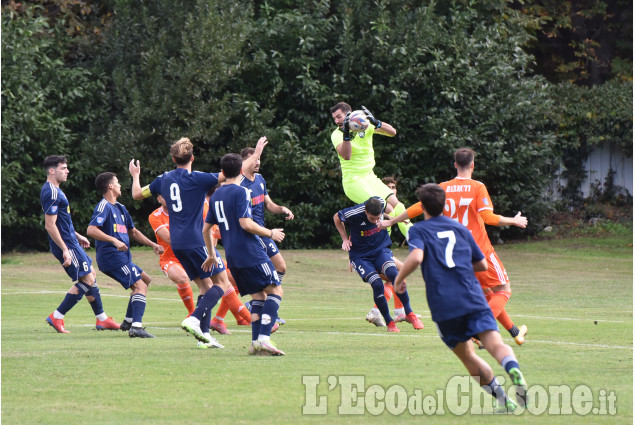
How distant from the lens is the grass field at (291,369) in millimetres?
6785

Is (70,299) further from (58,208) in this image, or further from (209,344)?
(209,344)

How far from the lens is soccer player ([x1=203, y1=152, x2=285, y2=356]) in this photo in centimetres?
948

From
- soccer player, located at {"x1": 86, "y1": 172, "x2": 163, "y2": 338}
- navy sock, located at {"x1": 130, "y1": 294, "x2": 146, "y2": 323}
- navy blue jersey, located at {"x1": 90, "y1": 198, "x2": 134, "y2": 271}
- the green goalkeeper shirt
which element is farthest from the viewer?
the green goalkeeper shirt

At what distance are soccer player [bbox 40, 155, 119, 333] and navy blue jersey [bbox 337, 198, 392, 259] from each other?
3266 mm

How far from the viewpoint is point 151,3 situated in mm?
28172

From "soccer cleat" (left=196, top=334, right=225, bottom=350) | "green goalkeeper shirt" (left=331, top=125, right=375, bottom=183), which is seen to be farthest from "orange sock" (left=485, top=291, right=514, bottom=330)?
"green goalkeeper shirt" (left=331, top=125, right=375, bottom=183)

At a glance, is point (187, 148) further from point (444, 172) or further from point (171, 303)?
point (444, 172)

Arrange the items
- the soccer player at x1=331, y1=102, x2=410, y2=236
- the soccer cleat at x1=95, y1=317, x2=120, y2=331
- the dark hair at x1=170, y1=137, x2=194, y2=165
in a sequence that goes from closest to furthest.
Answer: the dark hair at x1=170, y1=137, x2=194, y2=165, the soccer cleat at x1=95, y1=317, x2=120, y2=331, the soccer player at x1=331, y1=102, x2=410, y2=236

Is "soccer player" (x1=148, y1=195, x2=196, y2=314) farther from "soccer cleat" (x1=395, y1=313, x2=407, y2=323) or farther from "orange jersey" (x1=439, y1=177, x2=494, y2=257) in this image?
"orange jersey" (x1=439, y1=177, x2=494, y2=257)

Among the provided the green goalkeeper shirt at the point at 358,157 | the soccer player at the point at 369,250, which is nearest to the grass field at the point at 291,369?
the soccer player at the point at 369,250

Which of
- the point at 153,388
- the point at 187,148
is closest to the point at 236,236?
the point at 187,148

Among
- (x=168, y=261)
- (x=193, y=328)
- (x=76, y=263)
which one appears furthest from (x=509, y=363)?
(x=76, y=263)

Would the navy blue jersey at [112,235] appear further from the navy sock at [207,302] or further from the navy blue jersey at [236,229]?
the navy blue jersey at [236,229]

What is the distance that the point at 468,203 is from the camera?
10117mm
